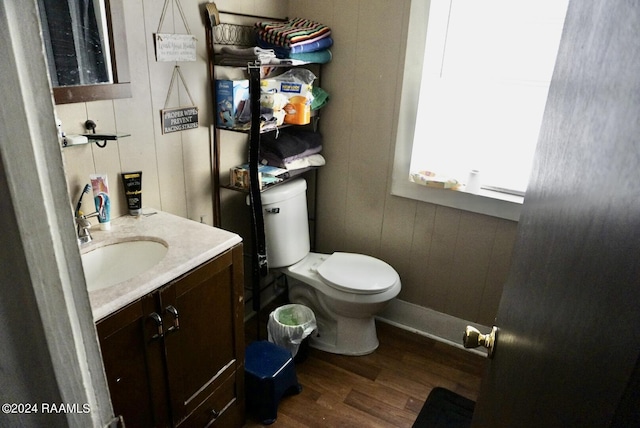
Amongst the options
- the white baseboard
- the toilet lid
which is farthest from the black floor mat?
the toilet lid

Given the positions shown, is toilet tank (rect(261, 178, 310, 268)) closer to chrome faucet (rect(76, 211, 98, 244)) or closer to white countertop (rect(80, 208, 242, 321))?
white countertop (rect(80, 208, 242, 321))

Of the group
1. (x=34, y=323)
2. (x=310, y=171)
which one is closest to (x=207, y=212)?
(x=310, y=171)

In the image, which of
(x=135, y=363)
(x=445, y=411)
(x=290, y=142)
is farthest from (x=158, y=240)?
(x=445, y=411)

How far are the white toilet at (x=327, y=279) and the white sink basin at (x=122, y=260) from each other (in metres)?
0.71

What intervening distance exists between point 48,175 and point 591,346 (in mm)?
502

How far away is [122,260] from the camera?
1.48 meters

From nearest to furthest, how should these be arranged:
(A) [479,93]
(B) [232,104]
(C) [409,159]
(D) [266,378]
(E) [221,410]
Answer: (E) [221,410], (D) [266,378], (B) [232,104], (A) [479,93], (C) [409,159]

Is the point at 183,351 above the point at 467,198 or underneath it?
underneath

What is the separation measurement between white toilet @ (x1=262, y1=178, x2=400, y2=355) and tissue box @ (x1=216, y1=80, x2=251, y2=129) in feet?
1.24

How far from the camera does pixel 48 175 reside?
40cm

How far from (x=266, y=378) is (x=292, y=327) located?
34cm

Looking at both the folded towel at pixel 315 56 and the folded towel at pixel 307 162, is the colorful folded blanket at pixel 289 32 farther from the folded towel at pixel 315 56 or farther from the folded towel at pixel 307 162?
the folded towel at pixel 307 162

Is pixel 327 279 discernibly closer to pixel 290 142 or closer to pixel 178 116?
pixel 290 142

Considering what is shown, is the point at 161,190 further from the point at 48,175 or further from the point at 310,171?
the point at 48,175
